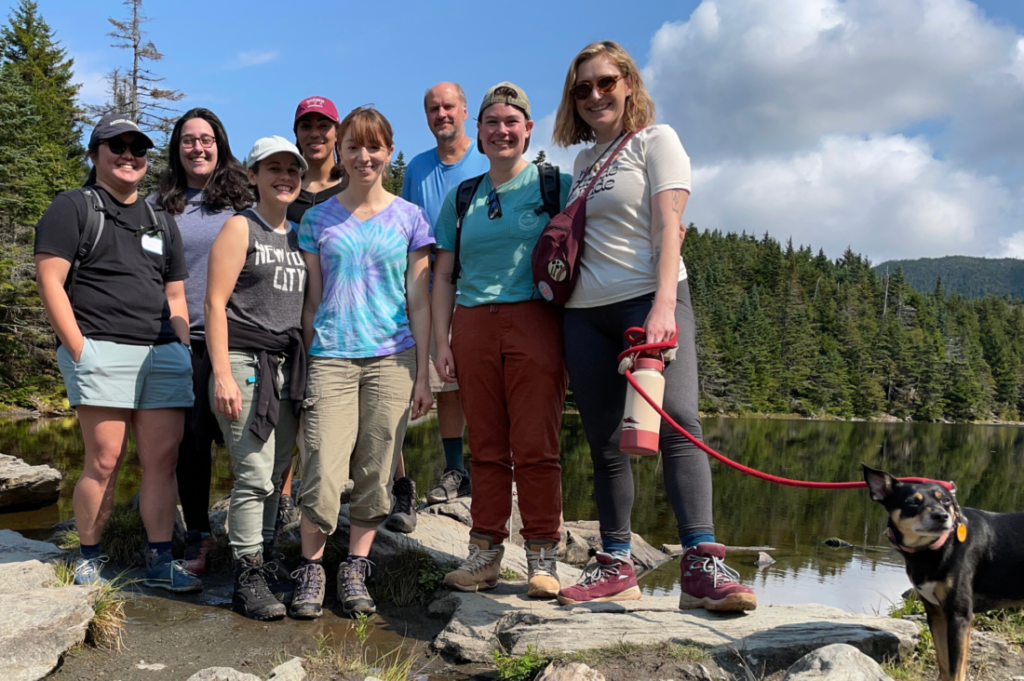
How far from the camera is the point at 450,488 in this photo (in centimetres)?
563

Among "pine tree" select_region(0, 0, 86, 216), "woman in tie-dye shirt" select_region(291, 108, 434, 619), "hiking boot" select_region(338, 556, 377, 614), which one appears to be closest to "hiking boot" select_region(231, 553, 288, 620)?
"woman in tie-dye shirt" select_region(291, 108, 434, 619)

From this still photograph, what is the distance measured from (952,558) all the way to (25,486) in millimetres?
9083

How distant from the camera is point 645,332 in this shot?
3219 mm

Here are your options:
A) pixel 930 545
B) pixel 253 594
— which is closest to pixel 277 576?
pixel 253 594

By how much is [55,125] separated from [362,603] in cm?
4019

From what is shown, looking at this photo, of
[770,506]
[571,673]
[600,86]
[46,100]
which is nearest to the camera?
[571,673]

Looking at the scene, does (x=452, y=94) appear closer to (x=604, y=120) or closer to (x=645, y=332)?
(x=604, y=120)

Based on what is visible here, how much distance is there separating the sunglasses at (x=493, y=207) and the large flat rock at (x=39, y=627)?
2546 millimetres

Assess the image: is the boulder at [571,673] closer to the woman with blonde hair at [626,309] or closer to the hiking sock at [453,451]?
the woman with blonde hair at [626,309]

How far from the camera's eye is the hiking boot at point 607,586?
3639 mm

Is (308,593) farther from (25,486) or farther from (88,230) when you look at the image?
(25,486)

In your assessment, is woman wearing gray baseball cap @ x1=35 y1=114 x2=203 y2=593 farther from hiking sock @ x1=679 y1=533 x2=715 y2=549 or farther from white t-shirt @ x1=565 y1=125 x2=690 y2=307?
hiking sock @ x1=679 y1=533 x2=715 y2=549

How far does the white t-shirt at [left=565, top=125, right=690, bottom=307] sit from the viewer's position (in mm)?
3363

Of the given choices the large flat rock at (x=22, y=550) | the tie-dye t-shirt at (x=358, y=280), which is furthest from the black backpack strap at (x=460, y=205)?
the large flat rock at (x=22, y=550)
